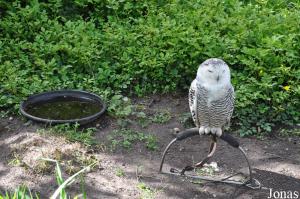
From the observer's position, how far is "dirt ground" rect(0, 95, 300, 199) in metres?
4.30

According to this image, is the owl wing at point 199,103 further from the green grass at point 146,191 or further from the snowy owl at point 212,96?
the green grass at point 146,191

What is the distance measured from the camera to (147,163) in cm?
467

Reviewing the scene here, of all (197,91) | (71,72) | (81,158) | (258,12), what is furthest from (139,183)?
(258,12)

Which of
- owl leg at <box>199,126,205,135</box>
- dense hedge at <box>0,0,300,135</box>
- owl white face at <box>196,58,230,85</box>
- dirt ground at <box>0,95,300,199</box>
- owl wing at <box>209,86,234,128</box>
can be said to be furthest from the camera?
dense hedge at <box>0,0,300,135</box>

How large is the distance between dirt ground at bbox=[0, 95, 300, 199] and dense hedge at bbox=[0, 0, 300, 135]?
0.34 metres

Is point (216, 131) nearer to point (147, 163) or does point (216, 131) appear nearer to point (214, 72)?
point (214, 72)

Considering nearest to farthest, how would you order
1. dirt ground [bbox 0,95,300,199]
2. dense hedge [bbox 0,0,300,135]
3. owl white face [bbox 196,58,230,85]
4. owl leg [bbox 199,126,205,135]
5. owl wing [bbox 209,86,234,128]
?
owl white face [bbox 196,58,230,85]
owl wing [bbox 209,86,234,128]
owl leg [bbox 199,126,205,135]
dirt ground [bbox 0,95,300,199]
dense hedge [bbox 0,0,300,135]

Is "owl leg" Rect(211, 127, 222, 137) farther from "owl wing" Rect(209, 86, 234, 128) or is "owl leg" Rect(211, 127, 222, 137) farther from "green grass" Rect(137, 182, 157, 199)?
"green grass" Rect(137, 182, 157, 199)

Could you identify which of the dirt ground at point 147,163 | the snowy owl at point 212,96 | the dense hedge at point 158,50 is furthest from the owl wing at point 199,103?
the dense hedge at point 158,50

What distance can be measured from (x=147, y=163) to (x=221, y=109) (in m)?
0.99

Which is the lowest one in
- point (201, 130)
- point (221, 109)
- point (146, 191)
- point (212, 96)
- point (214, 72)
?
point (146, 191)

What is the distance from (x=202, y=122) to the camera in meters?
4.20

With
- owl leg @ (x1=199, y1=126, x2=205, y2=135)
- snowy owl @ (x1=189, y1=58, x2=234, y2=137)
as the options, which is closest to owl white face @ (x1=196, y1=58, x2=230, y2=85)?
snowy owl @ (x1=189, y1=58, x2=234, y2=137)

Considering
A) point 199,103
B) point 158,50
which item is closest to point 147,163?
point 199,103
